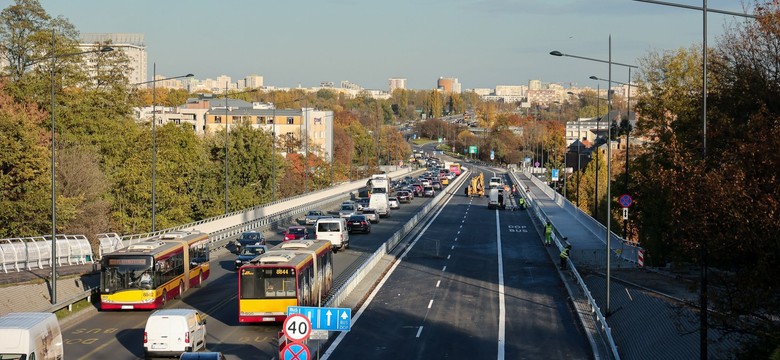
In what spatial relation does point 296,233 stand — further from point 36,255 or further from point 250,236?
point 36,255

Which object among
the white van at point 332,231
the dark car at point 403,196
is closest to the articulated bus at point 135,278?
the white van at point 332,231

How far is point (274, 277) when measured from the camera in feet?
93.8

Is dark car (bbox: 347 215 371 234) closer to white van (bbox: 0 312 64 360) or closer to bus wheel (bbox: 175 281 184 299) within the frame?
bus wheel (bbox: 175 281 184 299)

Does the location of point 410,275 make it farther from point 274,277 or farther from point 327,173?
point 327,173

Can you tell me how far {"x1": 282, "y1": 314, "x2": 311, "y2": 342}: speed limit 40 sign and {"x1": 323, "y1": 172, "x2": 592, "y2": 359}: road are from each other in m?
7.38

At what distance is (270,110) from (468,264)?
368 ft

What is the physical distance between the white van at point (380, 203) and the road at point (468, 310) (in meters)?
19.6

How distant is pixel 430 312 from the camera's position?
32.9 meters

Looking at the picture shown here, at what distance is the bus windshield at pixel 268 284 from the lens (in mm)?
28484

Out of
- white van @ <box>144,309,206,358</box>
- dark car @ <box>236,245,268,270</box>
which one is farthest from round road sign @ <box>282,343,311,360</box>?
dark car @ <box>236,245,268,270</box>

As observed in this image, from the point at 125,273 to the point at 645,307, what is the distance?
Answer: 646 inches

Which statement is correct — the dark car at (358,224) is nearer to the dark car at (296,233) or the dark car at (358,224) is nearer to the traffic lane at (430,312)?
the dark car at (296,233)

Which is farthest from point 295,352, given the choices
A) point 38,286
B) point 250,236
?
point 250,236

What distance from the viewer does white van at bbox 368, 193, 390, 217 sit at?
7606 centimetres
